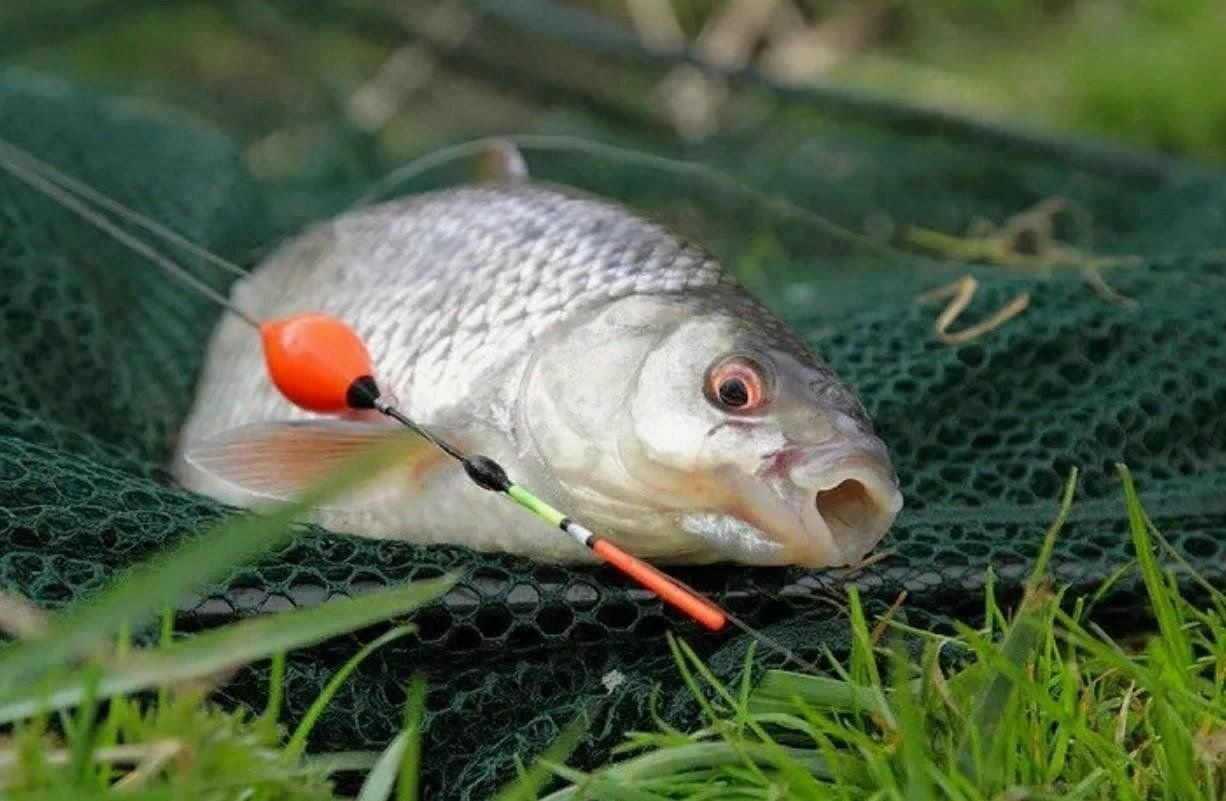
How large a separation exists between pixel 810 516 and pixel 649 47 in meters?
2.33

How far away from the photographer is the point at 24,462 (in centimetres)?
197

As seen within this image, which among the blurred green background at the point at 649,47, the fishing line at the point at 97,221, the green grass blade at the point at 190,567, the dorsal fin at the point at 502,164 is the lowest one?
the green grass blade at the point at 190,567

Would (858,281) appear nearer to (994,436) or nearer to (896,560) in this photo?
(994,436)

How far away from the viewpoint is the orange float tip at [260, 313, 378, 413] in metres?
2.05

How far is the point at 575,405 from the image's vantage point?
193cm

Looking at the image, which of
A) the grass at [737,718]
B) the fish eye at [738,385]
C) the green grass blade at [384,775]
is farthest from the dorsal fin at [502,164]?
the green grass blade at [384,775]

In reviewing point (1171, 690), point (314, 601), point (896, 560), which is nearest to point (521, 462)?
point (314, 601)

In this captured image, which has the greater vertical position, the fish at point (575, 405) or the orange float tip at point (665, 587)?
the fish at point (575, 405)

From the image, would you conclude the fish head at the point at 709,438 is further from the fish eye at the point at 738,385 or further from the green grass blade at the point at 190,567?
the green grass blade at the point at 190,567

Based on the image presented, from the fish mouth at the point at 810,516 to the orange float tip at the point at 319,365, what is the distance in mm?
453

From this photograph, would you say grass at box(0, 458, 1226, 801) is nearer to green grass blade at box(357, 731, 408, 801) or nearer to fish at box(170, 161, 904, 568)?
green grass blade at box(357, 731, 408, 801)

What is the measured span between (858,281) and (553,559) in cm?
131

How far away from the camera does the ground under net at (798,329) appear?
1.83 meters

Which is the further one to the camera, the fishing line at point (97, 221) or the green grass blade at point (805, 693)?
the fishing line at point (97, 221)
